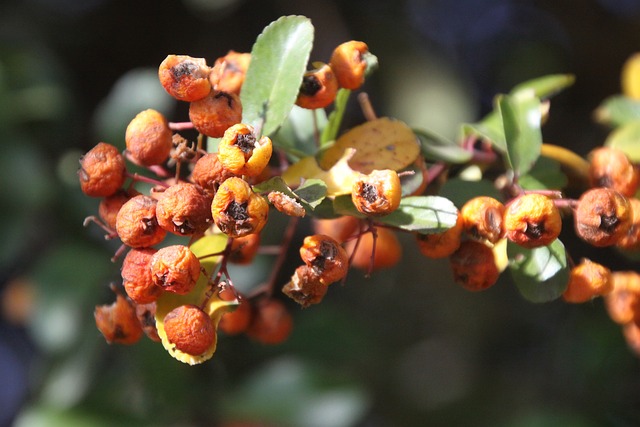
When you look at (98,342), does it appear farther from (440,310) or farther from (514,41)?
(514,41)

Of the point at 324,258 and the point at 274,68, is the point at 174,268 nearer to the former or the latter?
the point at 324,258

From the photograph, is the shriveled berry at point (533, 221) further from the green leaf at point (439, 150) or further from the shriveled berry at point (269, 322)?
the shriveled berry at point (269, 322)

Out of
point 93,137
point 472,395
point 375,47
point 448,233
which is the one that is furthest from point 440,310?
point 448,233

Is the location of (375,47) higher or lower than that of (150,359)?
higher

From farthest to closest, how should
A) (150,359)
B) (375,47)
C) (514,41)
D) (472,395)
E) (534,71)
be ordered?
(514,41), (534,71), (375,47), (472,395), (150,359)

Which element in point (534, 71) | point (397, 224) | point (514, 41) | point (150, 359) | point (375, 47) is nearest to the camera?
point (397, 224)


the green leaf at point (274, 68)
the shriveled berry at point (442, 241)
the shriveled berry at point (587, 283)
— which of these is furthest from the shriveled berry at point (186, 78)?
the shriveled berry at point (587, 283)

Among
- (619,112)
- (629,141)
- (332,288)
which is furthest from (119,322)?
(332,288)

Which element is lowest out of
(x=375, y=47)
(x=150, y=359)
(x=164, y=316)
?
(x=150, y=359)
